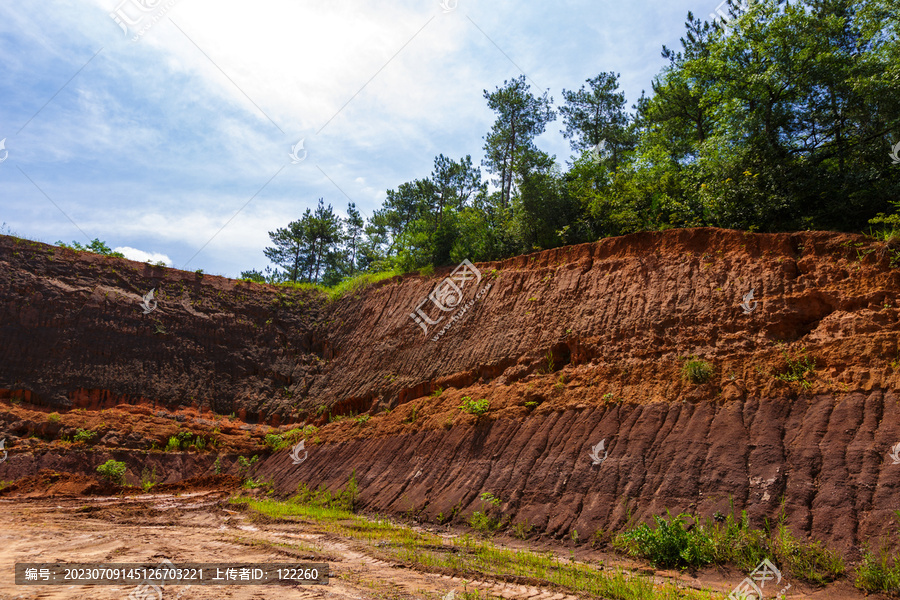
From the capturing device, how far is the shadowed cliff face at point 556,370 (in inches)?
396

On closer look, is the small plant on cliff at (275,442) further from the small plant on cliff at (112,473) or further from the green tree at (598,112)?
the green tree at (598,112)

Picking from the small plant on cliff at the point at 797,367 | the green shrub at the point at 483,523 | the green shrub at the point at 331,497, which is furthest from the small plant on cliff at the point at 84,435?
the small plant on cliff at the point at 797,367

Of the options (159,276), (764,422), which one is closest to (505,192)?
(159,276)

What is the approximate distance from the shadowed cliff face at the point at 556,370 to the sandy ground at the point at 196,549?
2.89 meters

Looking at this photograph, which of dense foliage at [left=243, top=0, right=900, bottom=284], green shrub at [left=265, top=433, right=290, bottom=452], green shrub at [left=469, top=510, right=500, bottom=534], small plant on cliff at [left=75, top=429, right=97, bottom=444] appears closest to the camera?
green shrub at [left=469, top=510, right=500, bottom=534]

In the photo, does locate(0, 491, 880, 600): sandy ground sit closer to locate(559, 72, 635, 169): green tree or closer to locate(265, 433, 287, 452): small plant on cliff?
locate(265, 433, 287, 452): small plant on cliff

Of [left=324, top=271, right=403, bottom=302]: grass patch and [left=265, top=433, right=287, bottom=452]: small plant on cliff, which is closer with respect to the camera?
[left=265, top=433, right=287, bottom=452]: small plant on cliff

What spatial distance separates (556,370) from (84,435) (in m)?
18.7

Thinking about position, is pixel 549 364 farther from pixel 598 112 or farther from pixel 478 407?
pixel 598 112

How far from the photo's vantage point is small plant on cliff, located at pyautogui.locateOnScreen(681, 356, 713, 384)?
482 inches

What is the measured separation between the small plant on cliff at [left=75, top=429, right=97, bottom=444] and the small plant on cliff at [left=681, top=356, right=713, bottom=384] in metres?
22.0

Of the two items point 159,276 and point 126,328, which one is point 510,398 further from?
point 159,276

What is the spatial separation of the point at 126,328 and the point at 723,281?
25.8m

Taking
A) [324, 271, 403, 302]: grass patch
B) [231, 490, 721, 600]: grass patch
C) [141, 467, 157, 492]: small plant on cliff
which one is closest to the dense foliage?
[324, 271, 403, 302]: grass patch
